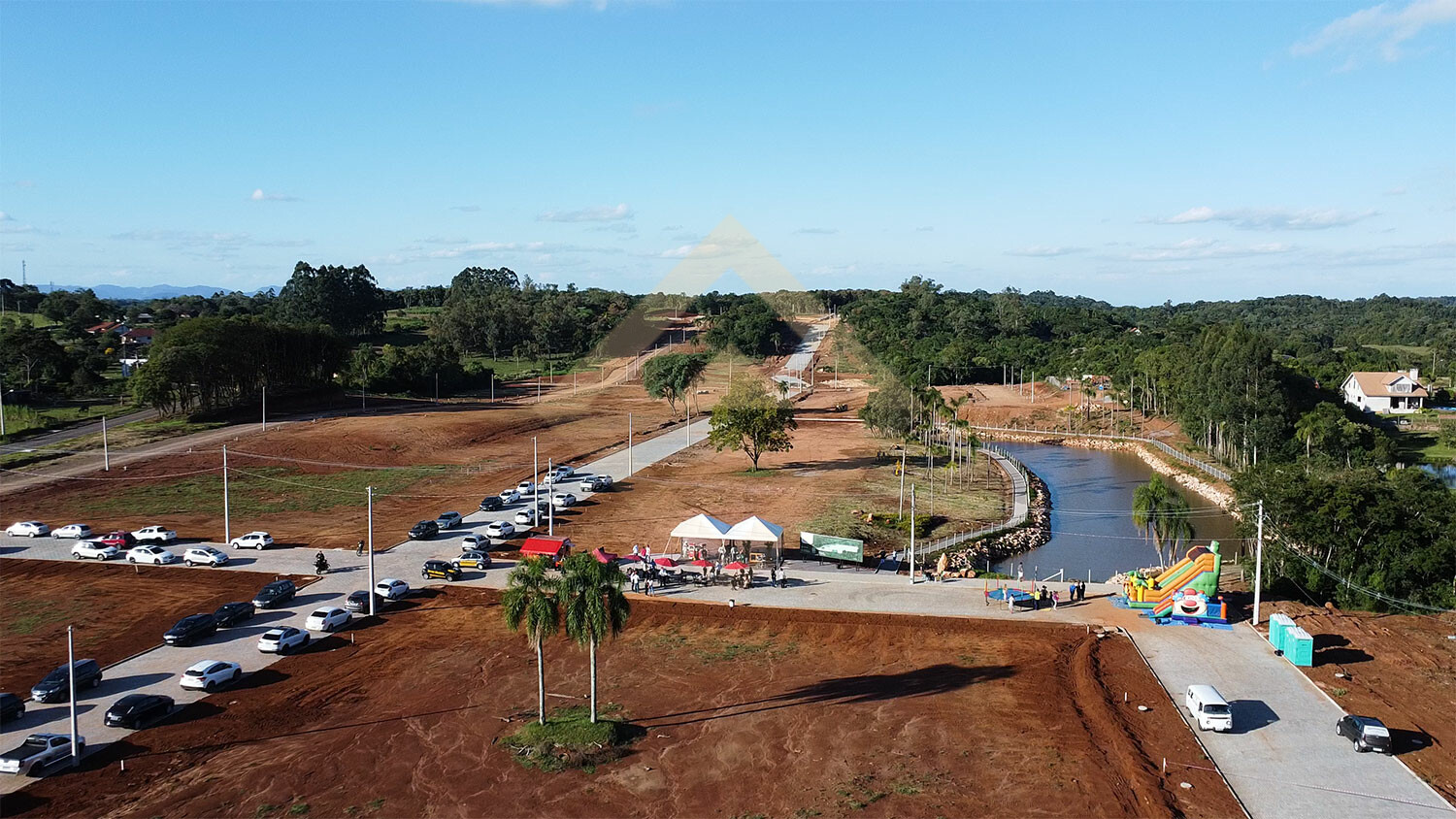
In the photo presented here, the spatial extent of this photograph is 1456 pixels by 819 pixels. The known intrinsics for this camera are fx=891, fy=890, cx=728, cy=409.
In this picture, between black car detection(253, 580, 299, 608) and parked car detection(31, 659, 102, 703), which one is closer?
parked car detection(31, 659, 102, 703)

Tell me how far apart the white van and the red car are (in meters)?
42.9

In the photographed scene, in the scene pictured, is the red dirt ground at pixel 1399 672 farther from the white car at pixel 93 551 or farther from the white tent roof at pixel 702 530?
the white car at pixel 93 551

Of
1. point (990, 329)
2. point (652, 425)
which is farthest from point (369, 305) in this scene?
point (990, 329)

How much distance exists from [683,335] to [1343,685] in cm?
13373

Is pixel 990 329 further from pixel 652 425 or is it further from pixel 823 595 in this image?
pixel 823 595

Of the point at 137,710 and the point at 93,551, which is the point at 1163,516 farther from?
the point at 93,551

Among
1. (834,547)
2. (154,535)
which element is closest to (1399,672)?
(834,547)

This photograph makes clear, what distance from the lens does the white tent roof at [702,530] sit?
3741 cm

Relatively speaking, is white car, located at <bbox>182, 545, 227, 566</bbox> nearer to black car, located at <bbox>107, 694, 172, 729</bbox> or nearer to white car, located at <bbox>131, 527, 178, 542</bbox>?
white car, located at <bbox>131, 527, 178, 542</bbox>

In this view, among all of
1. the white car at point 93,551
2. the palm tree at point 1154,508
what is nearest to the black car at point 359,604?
the white car at point 93,551

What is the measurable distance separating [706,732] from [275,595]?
62.0 feet

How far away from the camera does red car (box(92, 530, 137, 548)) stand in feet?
130

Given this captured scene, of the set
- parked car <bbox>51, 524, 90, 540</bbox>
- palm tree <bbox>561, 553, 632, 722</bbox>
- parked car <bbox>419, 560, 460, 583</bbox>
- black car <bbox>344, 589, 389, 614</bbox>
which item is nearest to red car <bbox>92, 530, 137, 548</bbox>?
parked car <bbox>51, 524, 90, 540</bbox>

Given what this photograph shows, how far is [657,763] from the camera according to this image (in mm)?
21078
